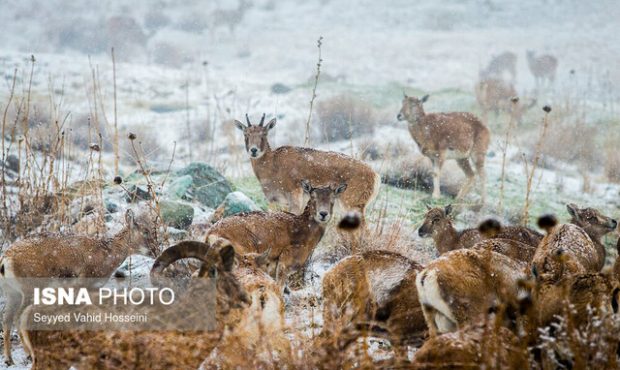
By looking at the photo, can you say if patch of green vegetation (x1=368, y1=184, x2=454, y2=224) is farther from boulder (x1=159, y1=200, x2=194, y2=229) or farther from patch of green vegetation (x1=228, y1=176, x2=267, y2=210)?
boulder (x1=159, y1=200, x2=194, y2=229)

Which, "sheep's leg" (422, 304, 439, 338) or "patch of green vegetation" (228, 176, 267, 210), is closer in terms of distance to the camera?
"sheep's leg" (422, 304, 439, 338)

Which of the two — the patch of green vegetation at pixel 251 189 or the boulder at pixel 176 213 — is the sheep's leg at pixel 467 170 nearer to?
the patch of green vegetation at pixel 251 189

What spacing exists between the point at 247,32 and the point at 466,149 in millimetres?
27435

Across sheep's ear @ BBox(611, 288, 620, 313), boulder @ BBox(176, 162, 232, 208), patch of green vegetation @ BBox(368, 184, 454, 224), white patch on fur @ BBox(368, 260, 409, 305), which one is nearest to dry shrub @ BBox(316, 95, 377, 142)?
patch of green vegetation @ BBox(368, 184, 454, 224)

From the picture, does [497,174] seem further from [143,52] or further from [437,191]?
[143,52]

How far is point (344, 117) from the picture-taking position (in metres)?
20.0

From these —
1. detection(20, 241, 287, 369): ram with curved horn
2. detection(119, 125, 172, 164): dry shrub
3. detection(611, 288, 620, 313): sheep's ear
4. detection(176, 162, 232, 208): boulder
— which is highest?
detection(611, 288, 620, 313): sheep's ear

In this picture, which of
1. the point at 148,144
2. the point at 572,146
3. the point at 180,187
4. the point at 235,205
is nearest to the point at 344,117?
the point at 148,144

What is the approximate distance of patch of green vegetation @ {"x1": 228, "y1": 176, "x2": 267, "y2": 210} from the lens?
36.0 ft

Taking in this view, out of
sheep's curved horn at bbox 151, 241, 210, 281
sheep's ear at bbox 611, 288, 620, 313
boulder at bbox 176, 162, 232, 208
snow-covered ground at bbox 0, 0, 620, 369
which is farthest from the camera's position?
snow-covered ground at bbox 0, 0, 620, 369

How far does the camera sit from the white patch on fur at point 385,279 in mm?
5051

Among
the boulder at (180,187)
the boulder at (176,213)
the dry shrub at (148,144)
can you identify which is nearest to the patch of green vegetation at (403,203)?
the boulder at (176,213)

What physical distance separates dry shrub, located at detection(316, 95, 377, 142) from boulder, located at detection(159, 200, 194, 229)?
1025cm

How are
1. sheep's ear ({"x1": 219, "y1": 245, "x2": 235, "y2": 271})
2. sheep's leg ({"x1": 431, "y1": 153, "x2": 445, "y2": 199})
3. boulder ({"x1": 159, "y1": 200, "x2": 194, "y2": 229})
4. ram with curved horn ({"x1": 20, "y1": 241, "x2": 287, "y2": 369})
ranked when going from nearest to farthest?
ram with curved horn ({"x1": 20, "y1": 241, "x2": 287, "y2": 369}) → sheep's ear ({"x1": 219, "y1": 245, "x2": 235, "y2": 271}) → boulder ({"x1": 159, "y1": 200, "x2": 194, "y2": 229}) → sheep's leg ({"x1": 431, "y1": 153, "x2": 445, "y2": 199})
